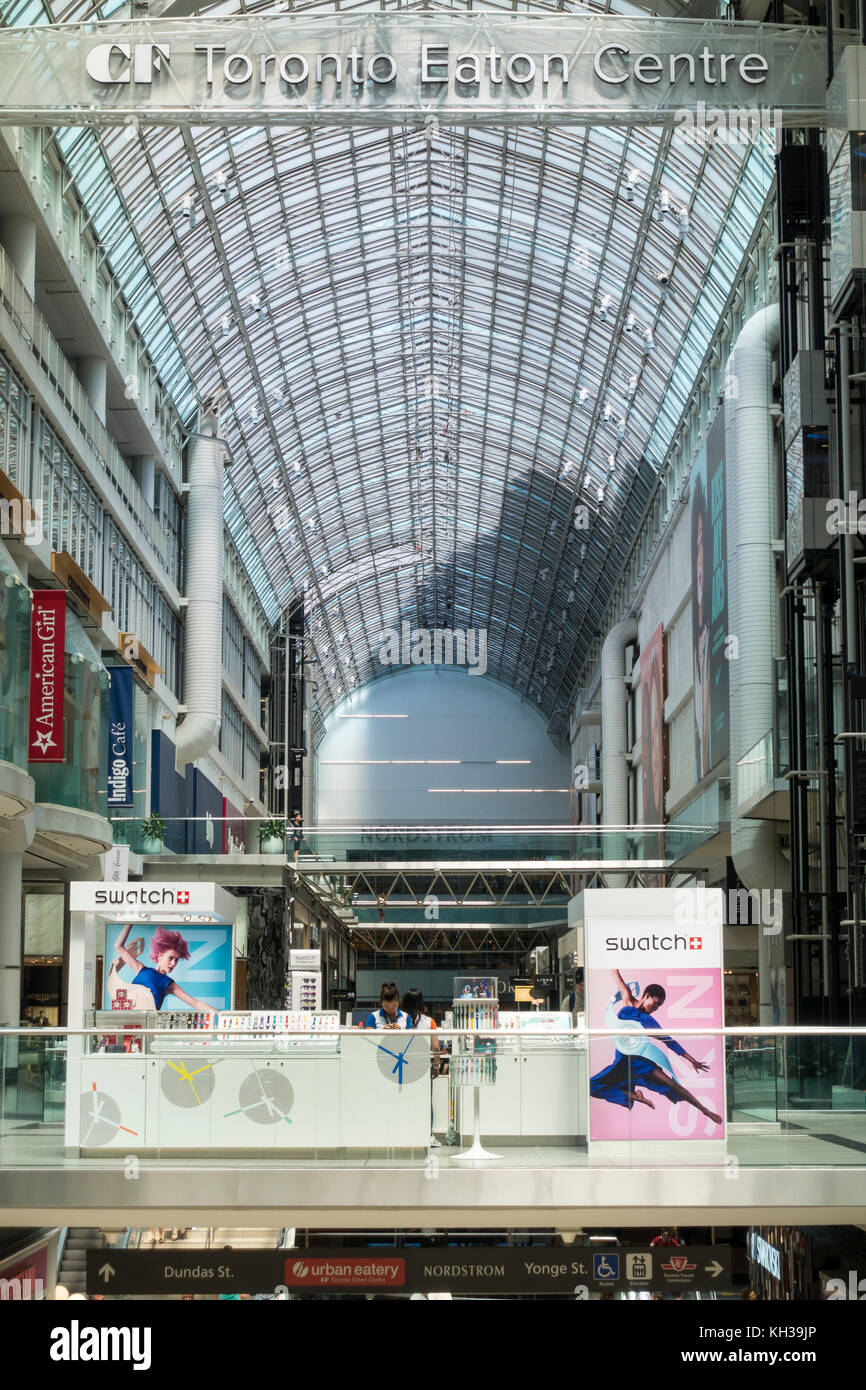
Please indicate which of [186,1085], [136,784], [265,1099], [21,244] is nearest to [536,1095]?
[265,1099]

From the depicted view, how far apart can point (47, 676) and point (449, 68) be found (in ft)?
43.6

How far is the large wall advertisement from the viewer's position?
39406 mm

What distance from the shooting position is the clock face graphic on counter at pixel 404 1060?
16.9m

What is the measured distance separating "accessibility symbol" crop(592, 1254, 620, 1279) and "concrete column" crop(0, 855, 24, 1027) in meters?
18.4

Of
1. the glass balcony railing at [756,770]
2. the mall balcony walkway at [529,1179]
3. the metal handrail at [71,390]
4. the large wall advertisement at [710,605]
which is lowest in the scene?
the mall balcony walkway at [529,1179]

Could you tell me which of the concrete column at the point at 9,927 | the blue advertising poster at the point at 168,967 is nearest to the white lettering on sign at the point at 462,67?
the blue advertising poster at the point at 168,967

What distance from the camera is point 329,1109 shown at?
17031 mm

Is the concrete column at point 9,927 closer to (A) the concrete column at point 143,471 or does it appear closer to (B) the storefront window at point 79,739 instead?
(B) the storefront window at point 79,739

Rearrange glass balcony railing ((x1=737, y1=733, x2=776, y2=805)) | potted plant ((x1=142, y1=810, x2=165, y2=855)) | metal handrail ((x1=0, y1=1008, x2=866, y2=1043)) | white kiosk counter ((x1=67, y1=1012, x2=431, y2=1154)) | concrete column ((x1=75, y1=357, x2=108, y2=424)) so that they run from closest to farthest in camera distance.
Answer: metal handrail ((x1=0, y1=1008, x2=866, y2=1043)) → white kiosk counter ((x1=67, y1=1012, x2=431, y2=1154)) → glass balcony railing ((x1=737, y1=733, x2=776, y2=805)) → concrete column ((x1=75, y1=357, x2=108, y2=424)) → potted plant ((x1=142, y1=810, x2=165, y2=855))

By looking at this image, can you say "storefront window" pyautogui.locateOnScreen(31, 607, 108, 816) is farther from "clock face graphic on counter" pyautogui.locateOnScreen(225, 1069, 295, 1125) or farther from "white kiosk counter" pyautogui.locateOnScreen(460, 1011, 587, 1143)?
"white kiosk counter" pyautogui.locateOnScreen(460, 1011, 587, 1143)

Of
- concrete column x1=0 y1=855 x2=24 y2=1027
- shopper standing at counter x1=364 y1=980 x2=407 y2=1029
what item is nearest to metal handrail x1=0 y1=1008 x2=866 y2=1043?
shopper standing at counter x1=364 y1=980 x2=407 y2=1029

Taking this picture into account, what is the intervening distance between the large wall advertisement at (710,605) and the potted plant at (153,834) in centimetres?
1548

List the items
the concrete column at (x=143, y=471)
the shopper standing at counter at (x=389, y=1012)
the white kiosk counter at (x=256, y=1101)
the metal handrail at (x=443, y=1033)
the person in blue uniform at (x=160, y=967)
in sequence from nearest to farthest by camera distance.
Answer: the metal handrail at (x=443, y=1033) → the white kiosk counter at (x=256, y=1101) → the shopper standing at counter at (x=389, y=1012) → the person in blue uniform at (x=160, y=967) → the concrete column at (x=143, y=471)
